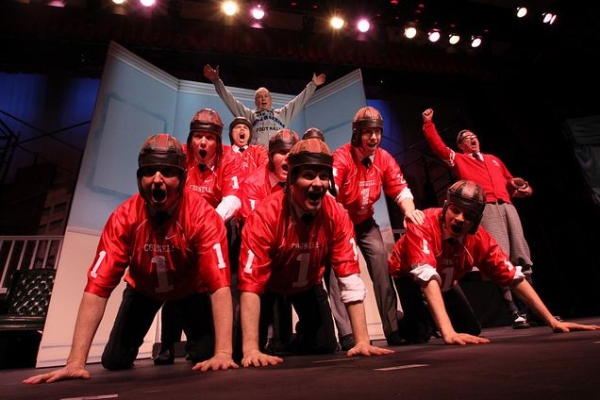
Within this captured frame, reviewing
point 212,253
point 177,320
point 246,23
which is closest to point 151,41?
point 246,23

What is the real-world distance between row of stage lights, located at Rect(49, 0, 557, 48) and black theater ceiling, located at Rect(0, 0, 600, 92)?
0.10 metres

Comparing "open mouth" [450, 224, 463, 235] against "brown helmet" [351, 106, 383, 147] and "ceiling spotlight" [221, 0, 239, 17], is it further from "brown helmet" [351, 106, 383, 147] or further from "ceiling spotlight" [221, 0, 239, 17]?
"ceiling spotlight" [221, 0, 239, 17]

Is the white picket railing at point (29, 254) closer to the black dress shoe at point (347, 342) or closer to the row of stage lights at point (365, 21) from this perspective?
the row of stage lights at point (365, 21)

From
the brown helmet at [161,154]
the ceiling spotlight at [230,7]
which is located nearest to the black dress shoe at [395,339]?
the brown helmet at [161,154]

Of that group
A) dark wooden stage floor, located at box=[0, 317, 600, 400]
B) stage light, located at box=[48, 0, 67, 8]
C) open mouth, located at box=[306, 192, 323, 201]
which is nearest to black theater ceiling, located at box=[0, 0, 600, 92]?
stage light, located at box=[48, 0, 67, 8]

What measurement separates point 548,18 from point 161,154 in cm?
636

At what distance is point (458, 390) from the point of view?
0.89m

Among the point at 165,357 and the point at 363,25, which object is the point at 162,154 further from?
the point at 363,25

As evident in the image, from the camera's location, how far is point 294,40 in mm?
5867

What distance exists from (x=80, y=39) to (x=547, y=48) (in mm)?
6639

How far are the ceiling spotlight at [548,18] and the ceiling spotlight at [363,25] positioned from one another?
102 inches

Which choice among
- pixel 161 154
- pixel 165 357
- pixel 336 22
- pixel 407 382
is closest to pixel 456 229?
pixel 407 382

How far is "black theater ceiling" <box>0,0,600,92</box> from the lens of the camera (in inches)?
204

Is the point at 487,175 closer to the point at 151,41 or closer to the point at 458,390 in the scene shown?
the point at 458,390
